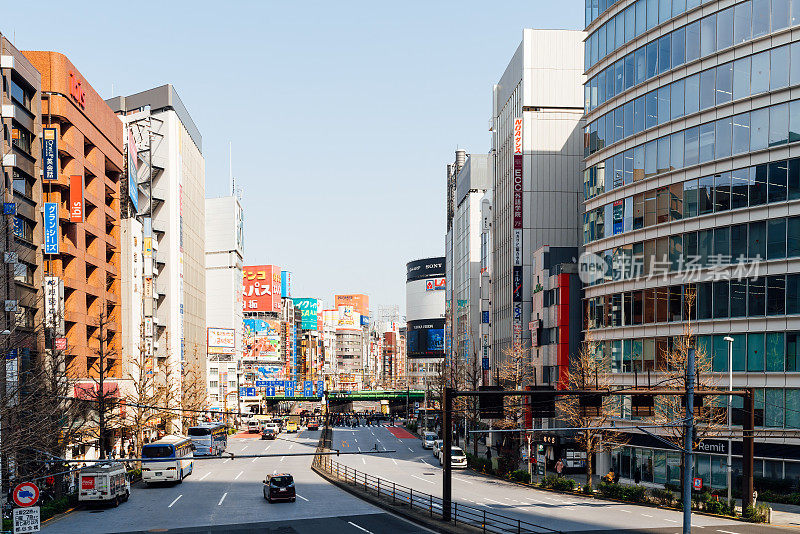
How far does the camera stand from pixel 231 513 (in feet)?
148

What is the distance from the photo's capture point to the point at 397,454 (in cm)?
9438

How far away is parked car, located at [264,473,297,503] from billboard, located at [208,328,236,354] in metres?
134

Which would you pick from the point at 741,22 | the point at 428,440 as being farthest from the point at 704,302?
the point at 428,440

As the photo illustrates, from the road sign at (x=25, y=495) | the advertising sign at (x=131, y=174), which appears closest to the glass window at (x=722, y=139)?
the road sign at (x=25, y=495)

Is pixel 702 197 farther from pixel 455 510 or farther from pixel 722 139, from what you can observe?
pixel 455 510

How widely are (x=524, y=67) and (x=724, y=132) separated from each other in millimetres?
43696

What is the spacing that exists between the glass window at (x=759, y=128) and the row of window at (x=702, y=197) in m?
1.28

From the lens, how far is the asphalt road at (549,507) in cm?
3991

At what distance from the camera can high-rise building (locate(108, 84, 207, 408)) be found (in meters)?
115

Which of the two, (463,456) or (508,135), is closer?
(463,456)

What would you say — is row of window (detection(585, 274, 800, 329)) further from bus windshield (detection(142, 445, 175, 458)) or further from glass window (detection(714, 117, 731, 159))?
bus windshield (detection(142, 445, 175, 458))

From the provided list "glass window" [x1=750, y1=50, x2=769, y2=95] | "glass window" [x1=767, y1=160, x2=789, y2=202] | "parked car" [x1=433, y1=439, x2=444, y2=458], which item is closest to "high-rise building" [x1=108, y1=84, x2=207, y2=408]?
"parked car" [x1=433, y1=439, x2=444, y2=458]

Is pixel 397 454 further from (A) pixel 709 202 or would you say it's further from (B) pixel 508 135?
(A) pixel 709 202

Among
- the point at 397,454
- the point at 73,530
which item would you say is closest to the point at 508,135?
the point at 397,454
